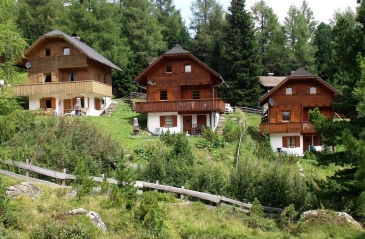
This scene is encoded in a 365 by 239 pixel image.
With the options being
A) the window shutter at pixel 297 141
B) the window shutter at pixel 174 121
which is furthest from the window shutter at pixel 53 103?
the window shutter at pixel 297 141

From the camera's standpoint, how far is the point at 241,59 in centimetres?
4788

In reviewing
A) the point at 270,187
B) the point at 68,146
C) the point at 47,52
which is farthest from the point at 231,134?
the point at 47,52

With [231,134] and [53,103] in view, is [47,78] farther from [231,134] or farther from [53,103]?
[231,134]

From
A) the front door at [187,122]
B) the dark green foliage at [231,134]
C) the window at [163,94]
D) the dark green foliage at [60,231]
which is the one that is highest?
the window at [163,94]

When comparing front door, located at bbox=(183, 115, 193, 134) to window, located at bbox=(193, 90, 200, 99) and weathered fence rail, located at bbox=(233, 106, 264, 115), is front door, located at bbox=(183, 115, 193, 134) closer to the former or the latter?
window, located at bbox=(193, 90, 200, 99)

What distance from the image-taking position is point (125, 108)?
41219mm

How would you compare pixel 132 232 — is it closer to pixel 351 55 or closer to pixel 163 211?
pixel 163 211

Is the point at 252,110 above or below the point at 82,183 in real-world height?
above

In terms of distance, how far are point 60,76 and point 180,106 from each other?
11.3 meters

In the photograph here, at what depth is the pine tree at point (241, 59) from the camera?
46594 mm

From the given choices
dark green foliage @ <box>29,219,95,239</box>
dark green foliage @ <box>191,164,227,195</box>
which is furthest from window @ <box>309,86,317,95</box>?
dark green foliage @ <box>29,219,95,239</box>

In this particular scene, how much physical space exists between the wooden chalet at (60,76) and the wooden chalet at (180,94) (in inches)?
173

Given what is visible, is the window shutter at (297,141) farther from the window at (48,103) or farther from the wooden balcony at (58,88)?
the window at (48,103)

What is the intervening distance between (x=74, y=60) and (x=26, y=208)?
2376 cm
